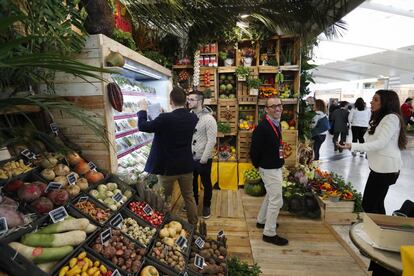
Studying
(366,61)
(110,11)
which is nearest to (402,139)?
(110,11)

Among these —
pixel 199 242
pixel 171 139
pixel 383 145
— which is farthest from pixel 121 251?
pixel 383 145

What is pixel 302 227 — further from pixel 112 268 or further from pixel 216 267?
pixel 112 268

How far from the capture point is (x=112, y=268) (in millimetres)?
1380

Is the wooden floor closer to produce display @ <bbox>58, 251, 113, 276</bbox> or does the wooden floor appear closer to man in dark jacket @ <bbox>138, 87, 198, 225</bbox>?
man in dark jacket @ <bbox>138, 87, 198, 225</bbox>

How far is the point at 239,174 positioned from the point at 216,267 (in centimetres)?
286

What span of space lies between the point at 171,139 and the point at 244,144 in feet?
7.83

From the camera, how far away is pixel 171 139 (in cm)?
250

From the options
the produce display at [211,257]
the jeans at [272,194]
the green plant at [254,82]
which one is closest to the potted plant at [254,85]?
the green plant at [254,82]

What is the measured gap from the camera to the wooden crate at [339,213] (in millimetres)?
3244

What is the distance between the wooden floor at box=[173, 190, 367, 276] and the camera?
2.46m

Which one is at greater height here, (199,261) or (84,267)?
(84,267)

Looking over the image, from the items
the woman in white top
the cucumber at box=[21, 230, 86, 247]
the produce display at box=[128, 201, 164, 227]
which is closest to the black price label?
the produce display at box=[128, 201, 164, 227]

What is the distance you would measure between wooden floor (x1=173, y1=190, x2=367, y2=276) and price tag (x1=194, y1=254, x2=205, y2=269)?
0.86 metres

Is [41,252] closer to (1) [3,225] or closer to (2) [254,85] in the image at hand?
(1) [3,225]
